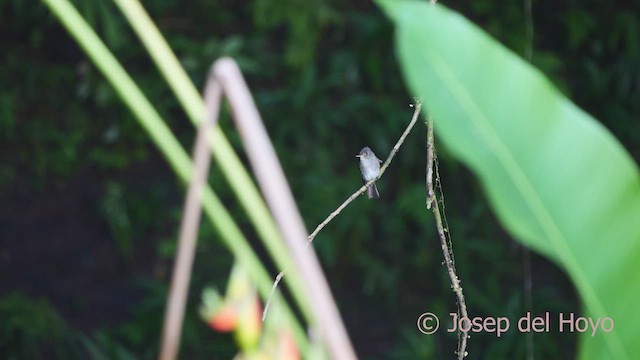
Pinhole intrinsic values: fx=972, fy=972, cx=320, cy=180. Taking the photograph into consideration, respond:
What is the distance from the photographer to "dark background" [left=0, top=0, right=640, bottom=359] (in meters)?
2.06

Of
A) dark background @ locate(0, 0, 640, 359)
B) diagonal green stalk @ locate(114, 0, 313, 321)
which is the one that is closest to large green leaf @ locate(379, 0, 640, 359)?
diagonal green stalk @ locate(114, 0, 313, 321)

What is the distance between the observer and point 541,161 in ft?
1.08

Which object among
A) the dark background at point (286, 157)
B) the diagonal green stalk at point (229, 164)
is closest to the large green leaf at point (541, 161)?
the diagonal green stalk at point (229, 164)

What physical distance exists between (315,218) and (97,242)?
1.61ft

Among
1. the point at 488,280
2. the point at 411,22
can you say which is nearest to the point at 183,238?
the point at 411,22

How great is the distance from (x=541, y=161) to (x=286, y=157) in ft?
5.91

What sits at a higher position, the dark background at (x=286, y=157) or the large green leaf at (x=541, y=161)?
the dark background at (x=286, y=157)

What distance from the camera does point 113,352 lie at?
1897 millimetres

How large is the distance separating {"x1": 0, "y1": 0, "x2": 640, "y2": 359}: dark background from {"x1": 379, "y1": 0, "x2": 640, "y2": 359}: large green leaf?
5.54ft

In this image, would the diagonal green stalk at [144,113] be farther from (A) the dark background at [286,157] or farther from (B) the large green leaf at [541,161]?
(A) the dark background at [286,157]

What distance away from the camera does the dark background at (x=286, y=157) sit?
2.06 m

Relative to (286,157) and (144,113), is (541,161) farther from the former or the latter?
(286,157)

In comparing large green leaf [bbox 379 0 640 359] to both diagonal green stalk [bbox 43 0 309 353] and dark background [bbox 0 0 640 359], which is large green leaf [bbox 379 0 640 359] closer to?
diagonal green stalk [bbox 43 0 309 353]

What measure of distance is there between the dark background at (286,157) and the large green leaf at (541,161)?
5.54 ft
